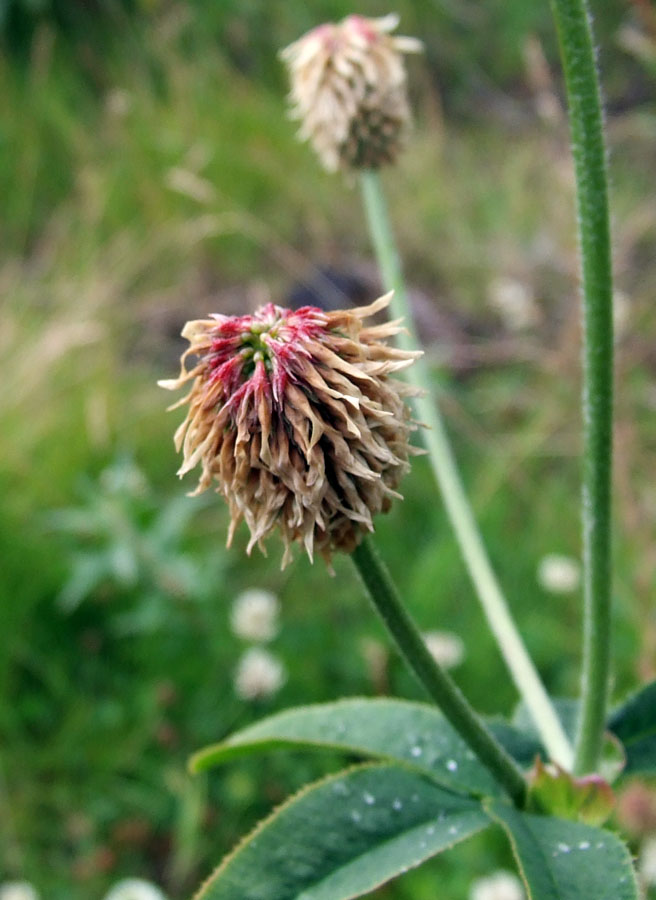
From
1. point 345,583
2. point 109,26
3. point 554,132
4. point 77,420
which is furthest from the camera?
point 109,26

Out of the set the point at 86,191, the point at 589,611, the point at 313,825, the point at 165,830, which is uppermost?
the point at 86,191

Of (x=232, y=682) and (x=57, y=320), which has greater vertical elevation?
(x=57, y=320)

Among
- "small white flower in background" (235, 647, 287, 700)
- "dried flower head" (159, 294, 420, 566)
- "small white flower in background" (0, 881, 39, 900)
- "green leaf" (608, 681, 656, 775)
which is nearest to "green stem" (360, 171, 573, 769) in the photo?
"green leaf" (608, 681, 656, 775)

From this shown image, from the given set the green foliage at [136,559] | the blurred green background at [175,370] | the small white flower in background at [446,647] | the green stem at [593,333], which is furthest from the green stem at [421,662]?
the green foliage at [136,559]

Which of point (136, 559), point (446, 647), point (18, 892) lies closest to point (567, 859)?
point (446, 647)

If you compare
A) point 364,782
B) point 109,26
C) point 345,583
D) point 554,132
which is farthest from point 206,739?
point 109,26

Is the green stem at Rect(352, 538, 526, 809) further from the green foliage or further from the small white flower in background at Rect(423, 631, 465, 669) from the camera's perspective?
the green foliage

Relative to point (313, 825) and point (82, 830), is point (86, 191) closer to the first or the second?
point (82, 830)

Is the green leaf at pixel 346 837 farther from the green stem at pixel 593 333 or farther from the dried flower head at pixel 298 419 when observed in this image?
the dried flower head at pixel 298 419

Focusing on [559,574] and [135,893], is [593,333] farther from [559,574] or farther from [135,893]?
[559,574]
